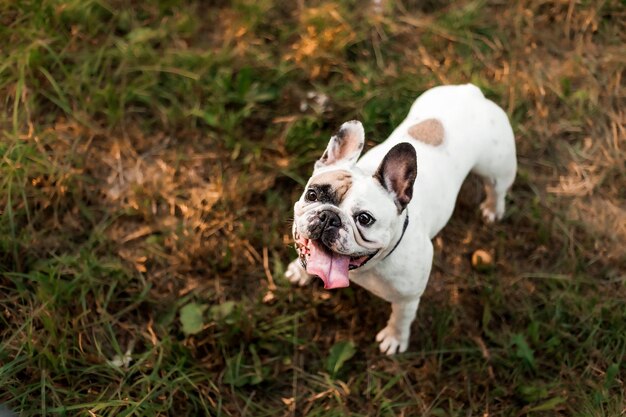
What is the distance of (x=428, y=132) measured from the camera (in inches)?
134

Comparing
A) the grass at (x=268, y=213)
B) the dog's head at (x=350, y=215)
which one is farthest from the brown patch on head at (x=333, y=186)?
the grass at (x=268, y=213)

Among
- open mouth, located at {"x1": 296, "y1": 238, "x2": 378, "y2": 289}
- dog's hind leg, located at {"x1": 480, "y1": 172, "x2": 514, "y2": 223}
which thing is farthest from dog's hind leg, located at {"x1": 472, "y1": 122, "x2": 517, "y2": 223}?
open mouth, located at {"x1": 296, "y1": 238, "x2": 378, "y2": 289}

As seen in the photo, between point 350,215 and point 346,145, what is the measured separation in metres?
0.43

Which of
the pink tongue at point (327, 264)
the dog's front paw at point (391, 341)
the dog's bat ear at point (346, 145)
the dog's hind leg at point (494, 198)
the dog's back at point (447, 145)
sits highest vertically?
the dog's bat ear at point (346, 145)

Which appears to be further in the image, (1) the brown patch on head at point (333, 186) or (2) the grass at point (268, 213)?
(2) the grass at point (268, 213)

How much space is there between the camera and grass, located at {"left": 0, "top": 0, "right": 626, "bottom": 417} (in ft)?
12.0

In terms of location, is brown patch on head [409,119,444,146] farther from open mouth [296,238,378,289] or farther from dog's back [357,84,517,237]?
open mouth [296,238,378,289]

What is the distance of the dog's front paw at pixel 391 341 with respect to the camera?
3.78 m

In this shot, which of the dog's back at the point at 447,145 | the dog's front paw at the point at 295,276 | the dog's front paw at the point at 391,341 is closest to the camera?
the dog's back at the point at 447,145

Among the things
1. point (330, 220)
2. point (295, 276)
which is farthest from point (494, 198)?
point (330, 220)

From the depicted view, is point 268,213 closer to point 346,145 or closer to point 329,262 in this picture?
point 346,145

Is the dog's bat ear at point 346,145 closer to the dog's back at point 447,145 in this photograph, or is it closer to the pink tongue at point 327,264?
the dog's back at point 447,145

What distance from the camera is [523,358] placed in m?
3.79

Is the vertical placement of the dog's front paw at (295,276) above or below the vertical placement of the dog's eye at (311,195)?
below
